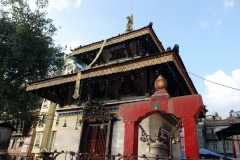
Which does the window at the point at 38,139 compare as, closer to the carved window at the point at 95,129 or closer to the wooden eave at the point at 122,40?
Result: the wooden eave at the point at 122,40

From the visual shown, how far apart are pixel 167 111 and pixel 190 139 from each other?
3.69 feet

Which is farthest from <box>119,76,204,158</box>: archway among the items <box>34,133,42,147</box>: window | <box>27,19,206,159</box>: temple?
<box>34,133,42,147</box>: window

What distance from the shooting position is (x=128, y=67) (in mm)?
8891

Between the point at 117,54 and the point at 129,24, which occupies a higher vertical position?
the point at 129,24

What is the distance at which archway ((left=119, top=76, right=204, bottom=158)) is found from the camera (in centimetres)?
577

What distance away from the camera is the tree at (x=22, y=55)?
12.6m

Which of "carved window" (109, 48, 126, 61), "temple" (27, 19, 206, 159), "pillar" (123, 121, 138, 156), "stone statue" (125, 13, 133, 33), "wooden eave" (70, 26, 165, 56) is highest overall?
"stone statue" (125, 13, 133, 33)

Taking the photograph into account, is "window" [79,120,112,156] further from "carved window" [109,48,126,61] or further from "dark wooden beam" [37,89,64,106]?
"carved window" [109,48,126,61]

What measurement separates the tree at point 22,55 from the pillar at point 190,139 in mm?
10347

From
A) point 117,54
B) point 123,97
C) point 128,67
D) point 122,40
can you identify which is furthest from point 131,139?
point 117,54

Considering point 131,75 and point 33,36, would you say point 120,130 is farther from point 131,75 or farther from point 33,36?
point 33,36

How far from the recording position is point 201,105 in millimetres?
6035

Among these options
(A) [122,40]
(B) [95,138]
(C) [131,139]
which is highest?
(A) [122,40]

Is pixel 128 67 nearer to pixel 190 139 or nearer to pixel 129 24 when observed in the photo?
pixel 190 139
